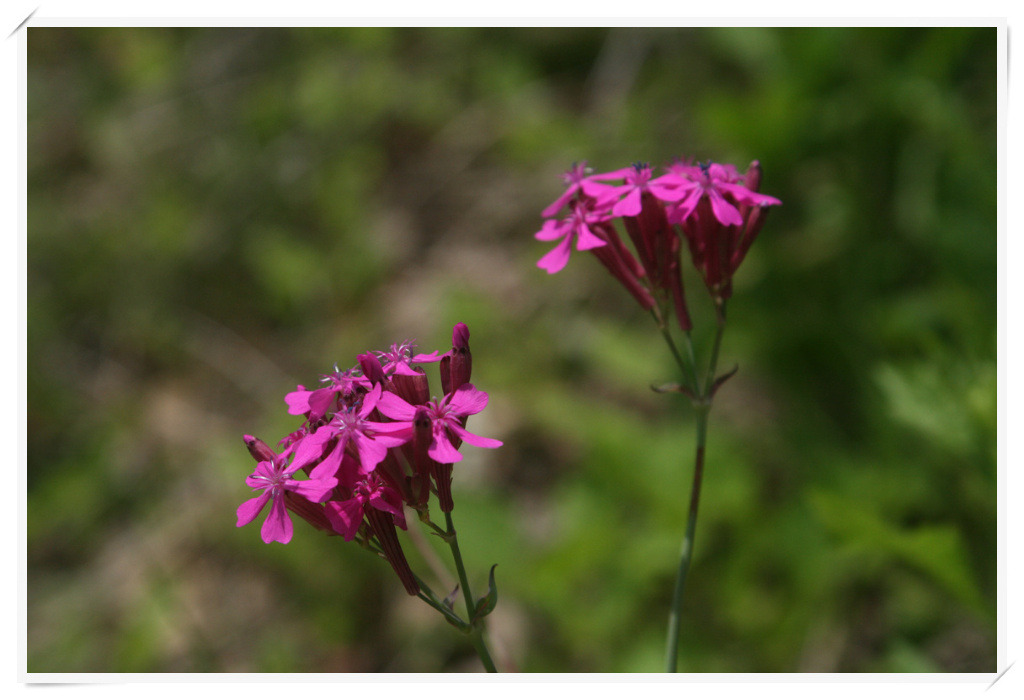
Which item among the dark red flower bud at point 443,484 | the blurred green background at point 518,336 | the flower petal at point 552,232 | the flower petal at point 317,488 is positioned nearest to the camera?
the flower petal at point 317,488

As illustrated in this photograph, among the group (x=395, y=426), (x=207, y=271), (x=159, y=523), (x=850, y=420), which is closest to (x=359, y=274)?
(x=207, y=271)

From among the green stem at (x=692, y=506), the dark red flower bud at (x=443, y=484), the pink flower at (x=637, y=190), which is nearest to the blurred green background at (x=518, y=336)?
the green stem at (x=692, y=506)

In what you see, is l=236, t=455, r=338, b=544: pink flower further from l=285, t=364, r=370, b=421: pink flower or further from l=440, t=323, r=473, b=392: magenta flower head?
l=440, t=323, r=473, b=392: magenta flower head

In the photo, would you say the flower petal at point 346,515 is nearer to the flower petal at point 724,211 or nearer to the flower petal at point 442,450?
the flower petal at point 442,450

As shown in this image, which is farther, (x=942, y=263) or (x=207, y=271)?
(x=207, y=271)

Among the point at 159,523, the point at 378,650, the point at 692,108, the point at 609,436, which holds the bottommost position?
the point at 378,650

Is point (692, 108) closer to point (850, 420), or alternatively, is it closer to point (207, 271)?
point (850, 420)

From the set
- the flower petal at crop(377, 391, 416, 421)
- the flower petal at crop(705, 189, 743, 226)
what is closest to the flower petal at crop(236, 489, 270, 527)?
the flower petal at crop(377, 391, 416, 421)
